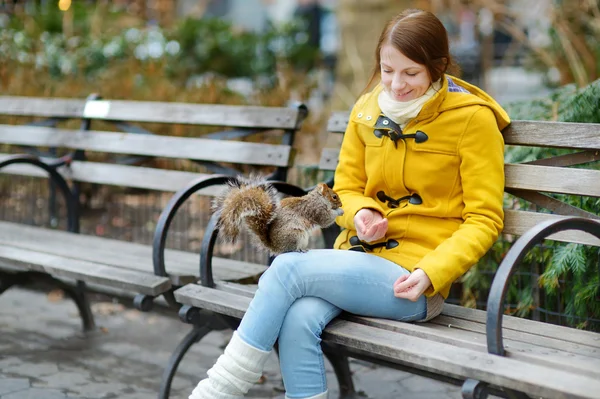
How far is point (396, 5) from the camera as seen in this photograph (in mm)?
9008

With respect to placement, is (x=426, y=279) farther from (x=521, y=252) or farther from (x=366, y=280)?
(x=521, y=252)

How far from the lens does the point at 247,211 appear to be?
2.73 meters

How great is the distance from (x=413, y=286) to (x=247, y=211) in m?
0.60

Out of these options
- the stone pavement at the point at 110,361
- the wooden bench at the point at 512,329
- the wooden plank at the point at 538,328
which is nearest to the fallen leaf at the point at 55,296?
the stone pavement at the point at 110,361

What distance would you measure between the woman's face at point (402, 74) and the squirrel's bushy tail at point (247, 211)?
1.87ft

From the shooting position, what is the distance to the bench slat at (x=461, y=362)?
6.84 feet

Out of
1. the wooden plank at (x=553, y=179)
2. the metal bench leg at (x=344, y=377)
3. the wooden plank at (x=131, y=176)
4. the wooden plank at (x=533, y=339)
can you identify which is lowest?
the metal bench leg at (x=344, y=377)

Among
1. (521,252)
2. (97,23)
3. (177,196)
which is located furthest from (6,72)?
(521,252)

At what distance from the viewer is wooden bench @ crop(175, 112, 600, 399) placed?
2.20m

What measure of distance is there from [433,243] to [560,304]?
3.32ft

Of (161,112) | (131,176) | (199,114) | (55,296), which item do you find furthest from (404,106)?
(55,296)

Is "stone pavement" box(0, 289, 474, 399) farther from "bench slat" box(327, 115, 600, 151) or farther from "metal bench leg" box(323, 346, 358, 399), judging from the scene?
"bench slat" box(327, 115, 600, 151)

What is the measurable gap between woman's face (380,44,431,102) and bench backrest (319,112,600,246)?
46 centimetres

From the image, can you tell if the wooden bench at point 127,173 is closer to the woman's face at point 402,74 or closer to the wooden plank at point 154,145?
the wooden plank at point 154,145
